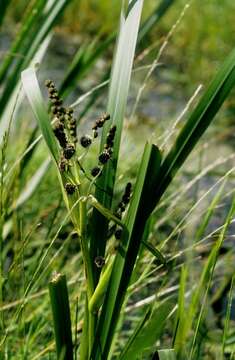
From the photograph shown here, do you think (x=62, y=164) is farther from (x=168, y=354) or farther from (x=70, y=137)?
(x=168, y=354)

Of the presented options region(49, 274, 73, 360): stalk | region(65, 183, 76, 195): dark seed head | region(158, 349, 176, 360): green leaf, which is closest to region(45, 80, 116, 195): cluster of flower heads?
region(65, 183, 76, 195): dark seed head

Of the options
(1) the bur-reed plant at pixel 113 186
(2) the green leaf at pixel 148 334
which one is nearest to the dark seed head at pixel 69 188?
(1) the bur-reed plant at pixel 113 186

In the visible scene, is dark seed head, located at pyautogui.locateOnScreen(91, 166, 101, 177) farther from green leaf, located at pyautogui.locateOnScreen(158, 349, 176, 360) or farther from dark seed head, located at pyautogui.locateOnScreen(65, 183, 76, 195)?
green leaf, located at pyautogui.locateOnScreen(158, 349, 176, 360)

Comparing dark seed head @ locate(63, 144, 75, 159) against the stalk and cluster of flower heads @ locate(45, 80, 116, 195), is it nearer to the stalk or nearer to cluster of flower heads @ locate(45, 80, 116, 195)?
cluster of flower heads @ locate(45, 80, 116, 195)

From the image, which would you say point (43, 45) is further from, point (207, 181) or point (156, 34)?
point (156, 34)

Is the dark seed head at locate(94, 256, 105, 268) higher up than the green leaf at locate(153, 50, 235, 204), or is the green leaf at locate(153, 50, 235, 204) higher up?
the green leaf at locate(153, 50, 235, 204)

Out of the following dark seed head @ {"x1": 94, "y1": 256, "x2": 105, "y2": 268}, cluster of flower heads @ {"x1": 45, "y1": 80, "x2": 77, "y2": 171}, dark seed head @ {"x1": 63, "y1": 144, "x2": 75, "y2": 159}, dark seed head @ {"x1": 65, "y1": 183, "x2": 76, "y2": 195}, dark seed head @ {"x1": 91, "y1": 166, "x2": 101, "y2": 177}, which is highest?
cluster of flower heads @ {"x1": 45, "y1": 80, "x2": 77, "y2": 171}

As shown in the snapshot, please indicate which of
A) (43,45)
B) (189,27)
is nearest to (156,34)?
(189,27)
